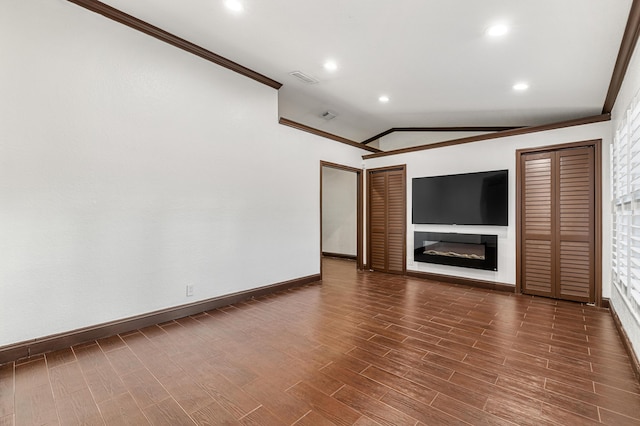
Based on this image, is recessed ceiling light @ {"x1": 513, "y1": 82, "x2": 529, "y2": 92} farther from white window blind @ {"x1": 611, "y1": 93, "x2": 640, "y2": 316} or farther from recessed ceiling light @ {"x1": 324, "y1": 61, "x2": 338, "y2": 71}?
recessed ceiling light @ {"x1": 324, "y1": 61, "x2": 338, "y2": 71}

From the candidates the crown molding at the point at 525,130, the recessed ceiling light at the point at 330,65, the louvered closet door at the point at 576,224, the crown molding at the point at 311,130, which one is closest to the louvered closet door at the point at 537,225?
the louvered closet door at the point at 576,224

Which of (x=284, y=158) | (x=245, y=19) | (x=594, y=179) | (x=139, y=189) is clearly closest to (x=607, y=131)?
(x=594, y=179)

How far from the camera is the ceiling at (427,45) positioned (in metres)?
2.51

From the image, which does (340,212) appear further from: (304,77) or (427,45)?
(427,45)

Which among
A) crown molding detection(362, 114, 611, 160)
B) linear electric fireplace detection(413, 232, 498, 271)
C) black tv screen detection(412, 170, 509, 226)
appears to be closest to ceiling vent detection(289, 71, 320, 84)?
crown molding detection(362, 114, 611, 160)

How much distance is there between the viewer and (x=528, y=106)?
14.2 feet

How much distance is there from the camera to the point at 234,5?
2686 millimetres

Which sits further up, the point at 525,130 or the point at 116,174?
the point at 525,130

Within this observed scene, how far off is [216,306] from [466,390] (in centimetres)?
285

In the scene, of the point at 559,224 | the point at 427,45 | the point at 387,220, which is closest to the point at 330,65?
the point at 427,45

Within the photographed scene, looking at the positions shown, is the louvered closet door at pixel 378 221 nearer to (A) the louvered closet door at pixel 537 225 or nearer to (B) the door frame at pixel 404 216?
(B) the door frame at pixel 404 216

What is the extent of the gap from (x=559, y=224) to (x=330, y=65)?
150 inches

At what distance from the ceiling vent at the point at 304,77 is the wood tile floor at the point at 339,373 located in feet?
10.2

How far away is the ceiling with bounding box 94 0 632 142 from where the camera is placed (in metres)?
2.51
